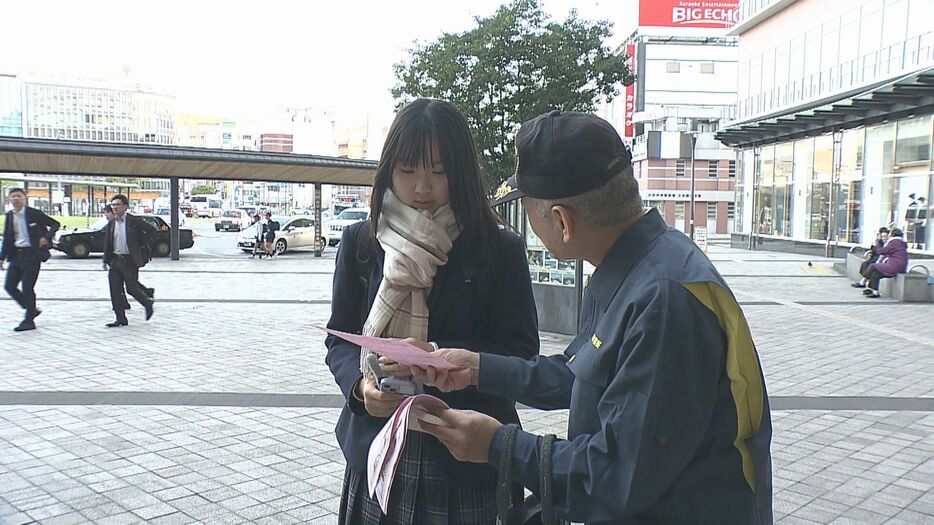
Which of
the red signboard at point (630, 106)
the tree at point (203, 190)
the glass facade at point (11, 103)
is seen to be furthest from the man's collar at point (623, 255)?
the tree at point (203, 190)

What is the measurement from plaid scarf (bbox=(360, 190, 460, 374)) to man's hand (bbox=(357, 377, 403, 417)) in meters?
0.08

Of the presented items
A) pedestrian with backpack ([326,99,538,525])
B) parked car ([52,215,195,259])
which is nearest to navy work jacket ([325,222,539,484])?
pedestrian with backpack ([326,99,538,525])

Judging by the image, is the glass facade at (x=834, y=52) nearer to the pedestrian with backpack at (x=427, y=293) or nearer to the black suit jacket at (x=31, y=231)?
the black suit jacket at (x=31, y=231)

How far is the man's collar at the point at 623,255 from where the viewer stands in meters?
1.45

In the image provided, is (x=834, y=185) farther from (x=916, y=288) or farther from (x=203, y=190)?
(x=203, y=190)

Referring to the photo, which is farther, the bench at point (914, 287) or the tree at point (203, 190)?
the tree at point (203, 190)

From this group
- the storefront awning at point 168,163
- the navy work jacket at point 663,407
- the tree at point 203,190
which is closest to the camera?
the navy work jacket at point 663,407

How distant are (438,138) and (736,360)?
1.03m

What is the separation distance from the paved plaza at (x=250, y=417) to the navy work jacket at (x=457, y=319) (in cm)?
39

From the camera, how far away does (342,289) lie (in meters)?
2.18

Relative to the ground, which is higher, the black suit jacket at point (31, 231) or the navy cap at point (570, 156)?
the navy cap at point (570, 156)

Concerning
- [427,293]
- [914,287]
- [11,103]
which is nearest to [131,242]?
[427,293]

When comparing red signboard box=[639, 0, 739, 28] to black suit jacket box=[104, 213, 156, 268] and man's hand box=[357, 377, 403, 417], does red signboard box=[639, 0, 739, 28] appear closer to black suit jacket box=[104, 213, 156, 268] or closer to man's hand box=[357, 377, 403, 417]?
black suit jacket box=[104, 213, 156, 268]

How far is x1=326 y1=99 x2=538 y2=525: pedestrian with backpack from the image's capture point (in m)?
1.98
